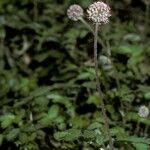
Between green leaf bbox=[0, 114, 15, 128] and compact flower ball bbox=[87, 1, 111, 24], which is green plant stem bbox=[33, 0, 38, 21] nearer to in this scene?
green leaf bbox=[0, 114, 15, 128]

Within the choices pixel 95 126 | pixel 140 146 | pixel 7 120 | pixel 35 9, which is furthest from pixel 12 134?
pixel 35 9

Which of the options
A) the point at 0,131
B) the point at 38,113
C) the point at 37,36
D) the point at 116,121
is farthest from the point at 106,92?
the point at 37,36

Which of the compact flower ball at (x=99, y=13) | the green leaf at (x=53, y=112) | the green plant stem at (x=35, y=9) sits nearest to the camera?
the compact flower ball at (x=99, y=13)

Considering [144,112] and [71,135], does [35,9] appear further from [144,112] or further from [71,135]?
[71,135]

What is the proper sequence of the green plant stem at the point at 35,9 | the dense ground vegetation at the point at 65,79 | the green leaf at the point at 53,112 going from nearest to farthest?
1. the dense ground vegetation at the point at 65,79
2. the green leaf at the point at 53,112
3. the green plant stem at the point at 35,9

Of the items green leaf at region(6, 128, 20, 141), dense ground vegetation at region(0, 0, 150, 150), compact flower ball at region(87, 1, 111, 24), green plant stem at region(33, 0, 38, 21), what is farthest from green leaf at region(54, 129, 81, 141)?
green plant stem at region(33, 0, 38, 21)

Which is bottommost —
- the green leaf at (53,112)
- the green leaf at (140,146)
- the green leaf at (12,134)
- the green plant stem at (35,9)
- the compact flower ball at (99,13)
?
the green leaf at (140,146)

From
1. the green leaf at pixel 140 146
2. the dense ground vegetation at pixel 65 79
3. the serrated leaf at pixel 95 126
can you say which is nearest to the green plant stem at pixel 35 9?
the dense ground vegetation at pixel 65 79

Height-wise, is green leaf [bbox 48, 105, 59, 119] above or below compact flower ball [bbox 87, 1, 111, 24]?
below

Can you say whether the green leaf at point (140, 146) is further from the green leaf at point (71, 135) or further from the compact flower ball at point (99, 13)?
the compact flower ball at point (99, 13)
